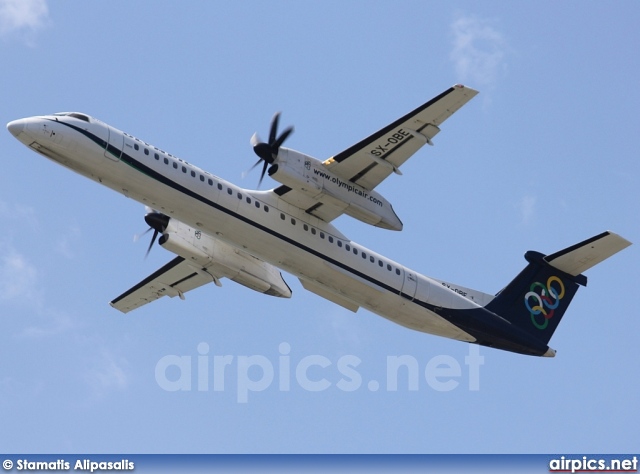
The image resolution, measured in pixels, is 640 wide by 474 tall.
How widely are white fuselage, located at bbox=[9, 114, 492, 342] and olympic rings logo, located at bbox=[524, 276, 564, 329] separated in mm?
1700

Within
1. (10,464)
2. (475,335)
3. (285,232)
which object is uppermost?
(285,232)

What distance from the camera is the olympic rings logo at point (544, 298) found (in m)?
28.7

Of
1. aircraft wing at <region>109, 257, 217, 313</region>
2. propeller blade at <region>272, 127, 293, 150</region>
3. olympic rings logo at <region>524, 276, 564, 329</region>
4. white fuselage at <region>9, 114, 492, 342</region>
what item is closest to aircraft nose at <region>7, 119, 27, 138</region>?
white fuselage at <region>9, 114, 492, 342</region>

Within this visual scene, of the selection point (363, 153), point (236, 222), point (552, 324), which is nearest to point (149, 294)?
point (236, 222)

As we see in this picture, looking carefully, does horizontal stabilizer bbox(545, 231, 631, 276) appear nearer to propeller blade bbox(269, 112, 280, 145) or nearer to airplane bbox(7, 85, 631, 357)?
airplane bbox(7, 85, 631, 357)

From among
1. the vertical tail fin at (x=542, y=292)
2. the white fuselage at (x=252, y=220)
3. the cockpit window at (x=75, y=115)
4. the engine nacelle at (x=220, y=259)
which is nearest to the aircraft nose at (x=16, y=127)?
the white fuselage at (x=252, y=220)

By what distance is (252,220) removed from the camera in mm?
25156

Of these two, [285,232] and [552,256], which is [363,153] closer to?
[285,232]

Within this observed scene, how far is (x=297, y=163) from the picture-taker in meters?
24.7

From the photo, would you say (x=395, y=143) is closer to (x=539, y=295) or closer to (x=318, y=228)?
(x=318, y=228)

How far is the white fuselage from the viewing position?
938 inches

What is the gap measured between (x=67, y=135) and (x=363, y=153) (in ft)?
23.3

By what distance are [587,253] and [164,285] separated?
12311 mm

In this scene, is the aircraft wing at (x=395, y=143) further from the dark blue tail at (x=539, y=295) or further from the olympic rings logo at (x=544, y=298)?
the olympic rings logo at (x=544, y=298)
